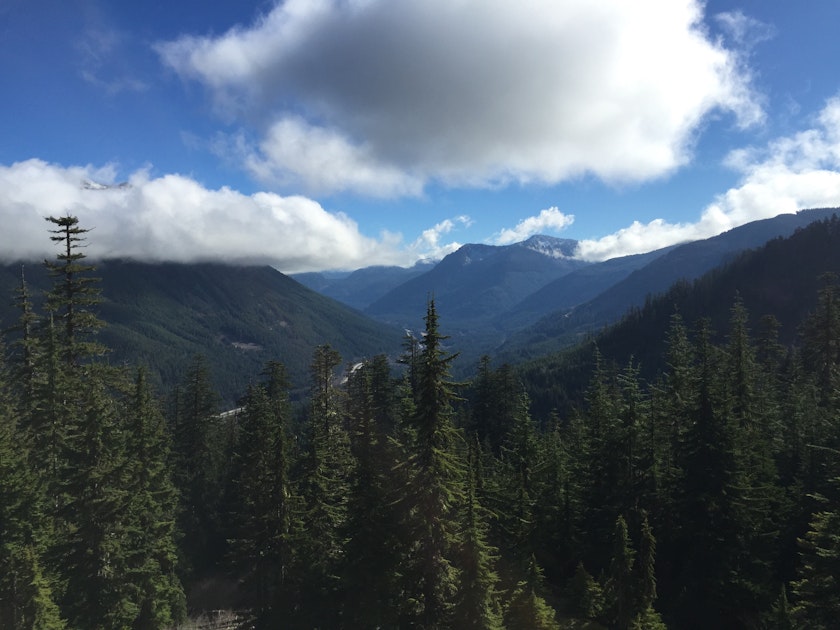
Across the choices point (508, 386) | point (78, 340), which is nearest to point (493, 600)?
point (78, 340)

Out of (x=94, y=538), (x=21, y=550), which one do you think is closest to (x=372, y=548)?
(x=94, y=538)

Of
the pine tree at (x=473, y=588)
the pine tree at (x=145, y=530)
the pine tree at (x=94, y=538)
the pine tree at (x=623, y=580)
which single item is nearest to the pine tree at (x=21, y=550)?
the pine tree at (x=94, y=538)

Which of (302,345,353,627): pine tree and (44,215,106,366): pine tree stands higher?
(44,215,106,366): pine tree

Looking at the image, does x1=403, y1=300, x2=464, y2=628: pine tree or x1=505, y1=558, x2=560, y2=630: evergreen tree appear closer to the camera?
x1=403, y1=300, x2=464, y2=628: pine tree

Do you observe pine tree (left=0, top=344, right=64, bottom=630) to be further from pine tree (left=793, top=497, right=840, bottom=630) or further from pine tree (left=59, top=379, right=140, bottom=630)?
pine tree (left=793, top=497, right=840, bottom=630)

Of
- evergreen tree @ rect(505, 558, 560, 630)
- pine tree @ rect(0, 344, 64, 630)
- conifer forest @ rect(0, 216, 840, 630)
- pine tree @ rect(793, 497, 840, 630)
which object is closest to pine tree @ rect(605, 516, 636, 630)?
conifer forest @ rect(0, 216, 840, 630)

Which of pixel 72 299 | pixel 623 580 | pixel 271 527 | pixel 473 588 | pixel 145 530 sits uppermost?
pixel 72 299

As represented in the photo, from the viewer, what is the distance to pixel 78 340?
31641 mm

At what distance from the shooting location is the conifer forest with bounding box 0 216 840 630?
1852 centimetres

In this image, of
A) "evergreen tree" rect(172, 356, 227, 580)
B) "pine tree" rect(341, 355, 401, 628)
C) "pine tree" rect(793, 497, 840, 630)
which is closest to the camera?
"pine tree" rect(793, 497, 840, 630)

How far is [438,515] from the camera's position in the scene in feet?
59.7

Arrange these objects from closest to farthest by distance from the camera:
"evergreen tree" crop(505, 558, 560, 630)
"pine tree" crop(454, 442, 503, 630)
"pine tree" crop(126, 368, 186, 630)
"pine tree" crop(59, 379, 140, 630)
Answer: "pine tree" crop(454, 442, 503, 630) → "evergreen tree" crop(505, 558, 560, 630) → "pine tree" crop(59, 379, 140, 630) → "pine tree" crop(126, 368, 186, 630)

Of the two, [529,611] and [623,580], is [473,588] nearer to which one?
[529,611]

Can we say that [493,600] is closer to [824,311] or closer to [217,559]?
[217,559]
